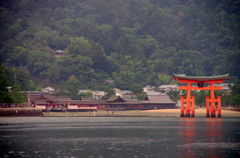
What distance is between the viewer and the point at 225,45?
7441 inches

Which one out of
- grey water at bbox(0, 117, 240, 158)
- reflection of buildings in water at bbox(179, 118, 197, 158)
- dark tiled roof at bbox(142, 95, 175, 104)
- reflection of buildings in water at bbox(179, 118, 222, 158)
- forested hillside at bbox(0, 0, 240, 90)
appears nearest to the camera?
reflection of buildings in water at bbox(179, 118, 197, 158)

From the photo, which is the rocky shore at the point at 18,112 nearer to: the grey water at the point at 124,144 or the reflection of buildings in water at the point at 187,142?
the grey water at the point at 124,144

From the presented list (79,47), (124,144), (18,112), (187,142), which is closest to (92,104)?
(18,112)

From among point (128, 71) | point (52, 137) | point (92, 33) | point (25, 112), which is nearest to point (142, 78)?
point (128, 71)

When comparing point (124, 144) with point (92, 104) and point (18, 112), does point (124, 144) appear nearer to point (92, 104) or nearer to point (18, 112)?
point (18, 112)

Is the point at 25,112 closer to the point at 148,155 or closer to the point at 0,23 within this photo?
the point at 148,155

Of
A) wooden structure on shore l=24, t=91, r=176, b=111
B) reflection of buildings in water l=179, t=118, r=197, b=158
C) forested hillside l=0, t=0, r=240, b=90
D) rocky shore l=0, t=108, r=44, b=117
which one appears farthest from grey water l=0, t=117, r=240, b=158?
forested hillside l=0, t=0, r=240, b=90

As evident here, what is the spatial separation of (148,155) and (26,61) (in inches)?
5020

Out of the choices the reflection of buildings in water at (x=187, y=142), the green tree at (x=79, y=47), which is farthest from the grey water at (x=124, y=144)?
the green tree at (x=79, y=47)

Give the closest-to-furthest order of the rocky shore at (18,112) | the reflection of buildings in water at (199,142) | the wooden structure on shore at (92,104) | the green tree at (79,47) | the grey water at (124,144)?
the grey water at (124,144) < the reflection of buildings in water at (199,142) < the rocky shore at (18,112) < the wooden structure on shore at (92,104) < the green tree at (79,47)

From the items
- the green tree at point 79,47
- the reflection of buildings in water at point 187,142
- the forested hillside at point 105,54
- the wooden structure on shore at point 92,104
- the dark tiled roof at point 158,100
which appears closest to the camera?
the reflection of buildings in water at point 187,142

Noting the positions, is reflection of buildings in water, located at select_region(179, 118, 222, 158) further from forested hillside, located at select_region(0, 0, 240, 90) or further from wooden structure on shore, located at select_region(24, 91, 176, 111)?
forested hillside, located at select_region(0, 0, 240, 90)

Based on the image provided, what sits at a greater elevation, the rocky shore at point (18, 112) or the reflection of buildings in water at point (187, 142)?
the rocky shore at point (18, 112)

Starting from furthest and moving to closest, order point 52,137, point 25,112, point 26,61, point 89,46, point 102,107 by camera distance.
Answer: point 89,46, point 26,61, point 102,107, point 25,112, point 52,137
